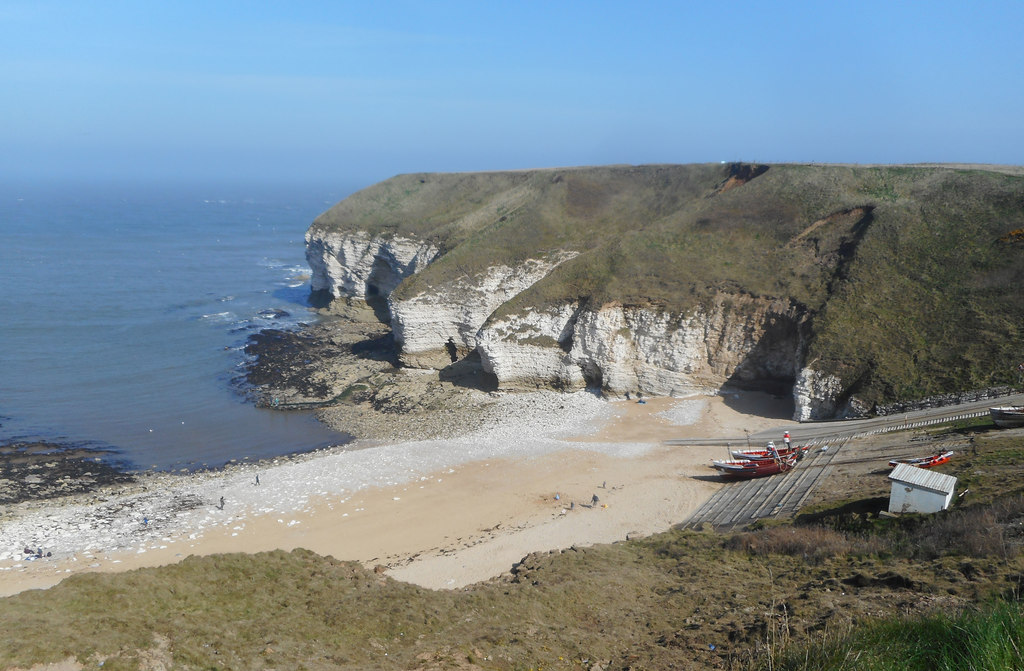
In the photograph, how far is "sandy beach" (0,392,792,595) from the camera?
879 inches

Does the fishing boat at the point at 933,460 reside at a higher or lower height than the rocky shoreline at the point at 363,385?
higher

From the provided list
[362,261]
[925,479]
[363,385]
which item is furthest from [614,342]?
[362,261]

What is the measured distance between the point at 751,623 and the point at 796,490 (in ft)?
36.7

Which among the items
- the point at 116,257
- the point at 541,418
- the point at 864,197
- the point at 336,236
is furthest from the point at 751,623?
the point at 116,257

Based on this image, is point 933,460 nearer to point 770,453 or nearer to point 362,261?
point 770,453

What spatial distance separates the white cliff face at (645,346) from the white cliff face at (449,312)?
484cm

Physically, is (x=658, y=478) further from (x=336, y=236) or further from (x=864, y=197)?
(x=336, y=236)

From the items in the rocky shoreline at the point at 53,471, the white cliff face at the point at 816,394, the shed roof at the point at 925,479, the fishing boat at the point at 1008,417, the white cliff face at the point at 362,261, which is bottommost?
the rocky shoreline at the point at 53,471

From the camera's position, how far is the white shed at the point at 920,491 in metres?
16.3

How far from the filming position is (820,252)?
37.6m

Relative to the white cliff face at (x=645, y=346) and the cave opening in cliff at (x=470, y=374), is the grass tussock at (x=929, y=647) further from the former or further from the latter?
the cave opening in cliff at (x=470, y=374)

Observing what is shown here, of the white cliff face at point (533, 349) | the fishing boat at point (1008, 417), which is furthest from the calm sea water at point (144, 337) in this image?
the fishing boat at point (1008, 417)

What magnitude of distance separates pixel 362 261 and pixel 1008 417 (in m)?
49.1

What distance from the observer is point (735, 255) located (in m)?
39.2
